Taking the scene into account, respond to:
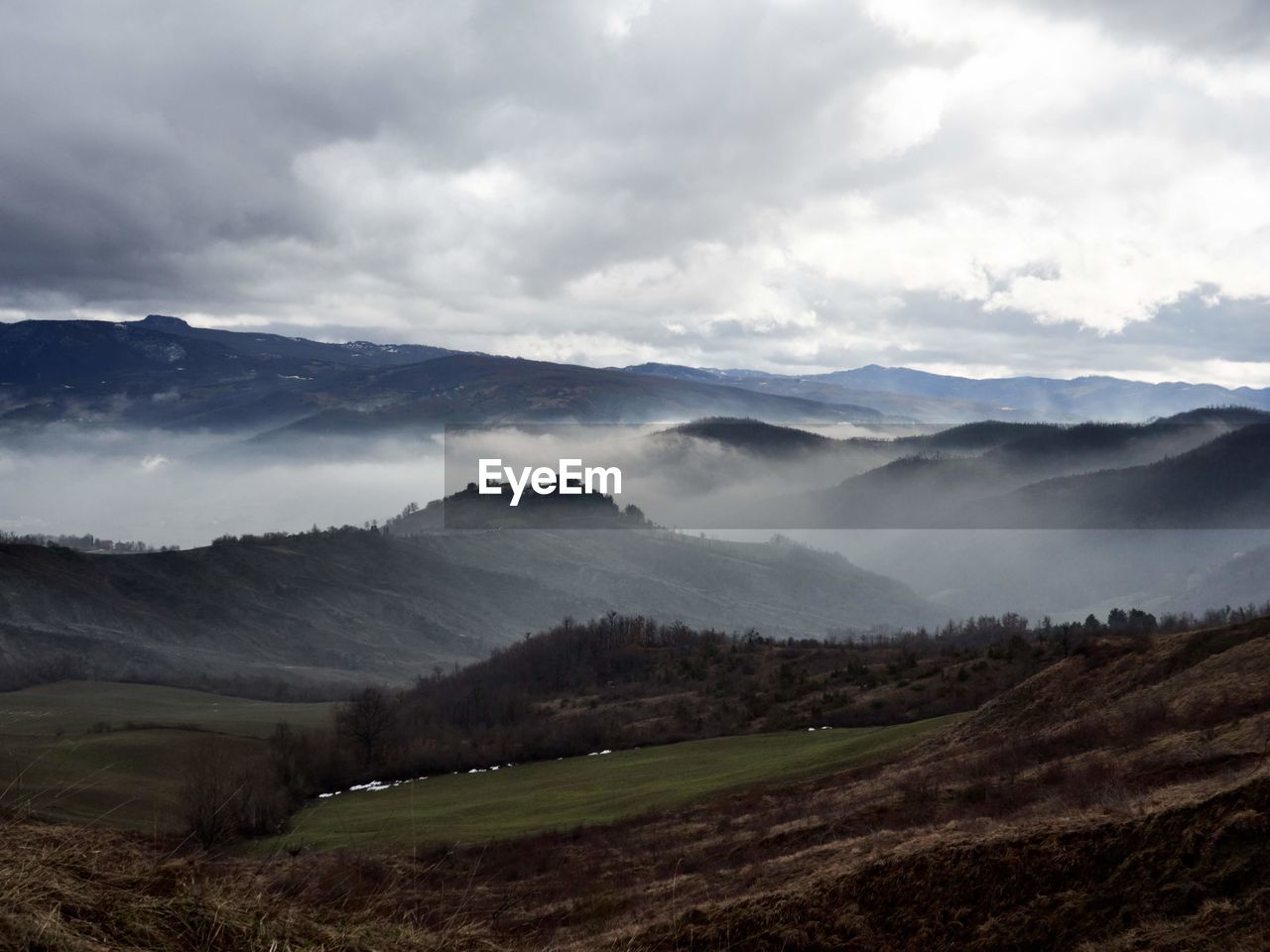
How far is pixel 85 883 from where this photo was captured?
7.93 metres

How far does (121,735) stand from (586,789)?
206 feet

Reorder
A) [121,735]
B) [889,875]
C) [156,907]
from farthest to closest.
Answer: [121,735] → [889,875] → [156,907]

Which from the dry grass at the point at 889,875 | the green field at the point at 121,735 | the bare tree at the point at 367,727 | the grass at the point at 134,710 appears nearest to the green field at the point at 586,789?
the green field at the point at 121,735

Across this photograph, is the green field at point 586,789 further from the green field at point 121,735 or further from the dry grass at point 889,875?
the dry grass at point 889,875

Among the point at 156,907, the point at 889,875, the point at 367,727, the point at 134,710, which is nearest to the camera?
the point at 156,907

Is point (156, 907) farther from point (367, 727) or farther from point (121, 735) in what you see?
point (121, 735)

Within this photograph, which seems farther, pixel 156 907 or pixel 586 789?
pixel 586 789

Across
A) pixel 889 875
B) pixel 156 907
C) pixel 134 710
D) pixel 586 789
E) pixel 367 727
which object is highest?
pixel 156 907

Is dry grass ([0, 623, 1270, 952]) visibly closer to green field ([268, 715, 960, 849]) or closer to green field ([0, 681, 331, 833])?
green field ([0, 681, 331, 833])

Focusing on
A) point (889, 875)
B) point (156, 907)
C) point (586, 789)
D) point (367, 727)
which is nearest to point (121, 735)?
point (367, 727)

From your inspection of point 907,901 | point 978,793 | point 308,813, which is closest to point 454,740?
point 308,813

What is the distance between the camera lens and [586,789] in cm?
5725

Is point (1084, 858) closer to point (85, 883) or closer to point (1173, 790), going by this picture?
point (1173, 790)

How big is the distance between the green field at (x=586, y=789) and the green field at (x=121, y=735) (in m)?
9.94
